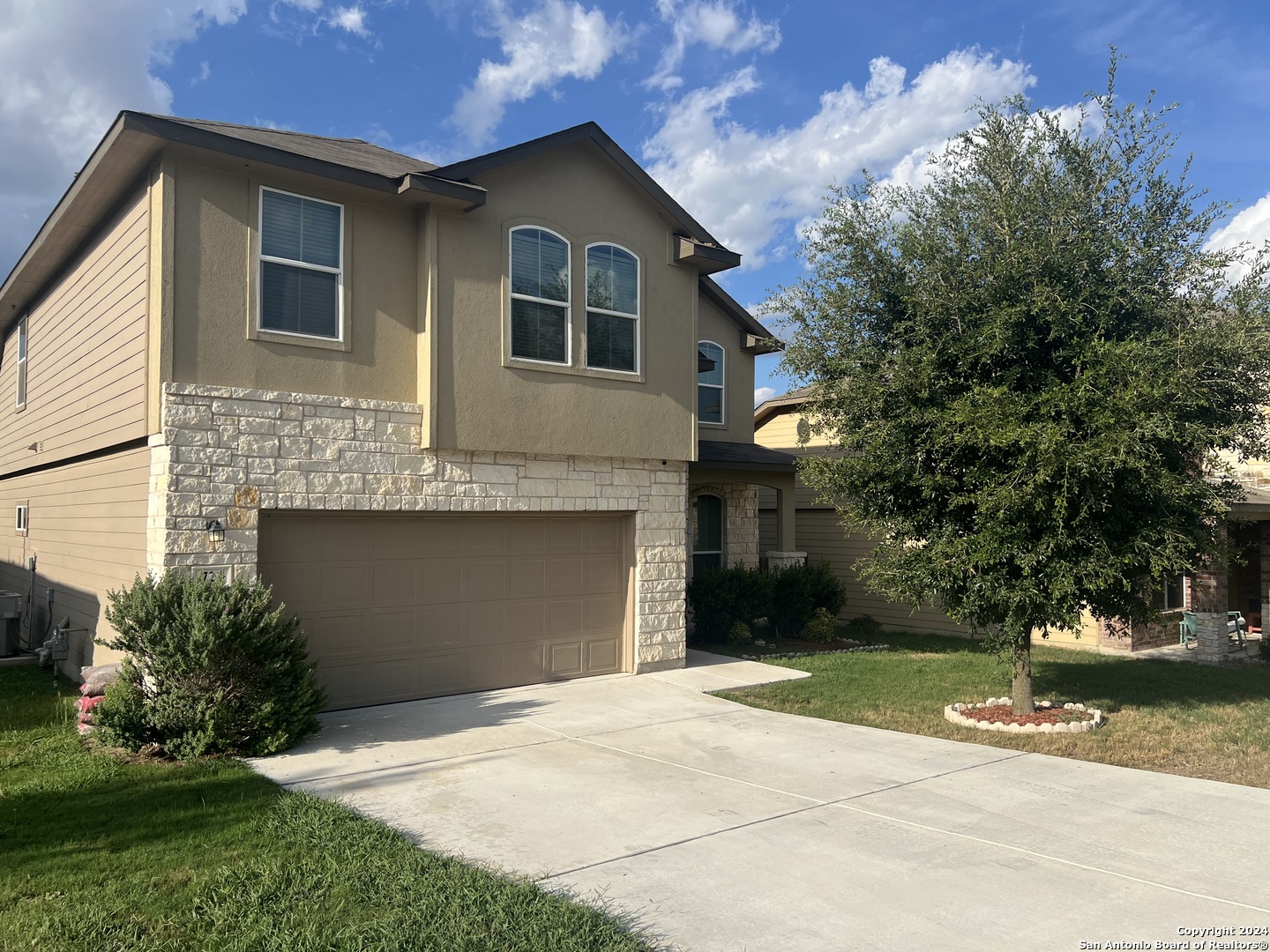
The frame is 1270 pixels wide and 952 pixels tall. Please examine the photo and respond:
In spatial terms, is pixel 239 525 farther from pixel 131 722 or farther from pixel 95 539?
pixel 95 539

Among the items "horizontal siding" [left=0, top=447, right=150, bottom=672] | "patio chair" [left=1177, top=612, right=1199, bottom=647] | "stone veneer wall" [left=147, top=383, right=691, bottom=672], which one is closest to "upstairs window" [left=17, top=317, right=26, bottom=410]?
"horizontal siding" [left=0, top=447, right=150, bottom=672]

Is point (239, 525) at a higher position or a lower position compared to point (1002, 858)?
higher

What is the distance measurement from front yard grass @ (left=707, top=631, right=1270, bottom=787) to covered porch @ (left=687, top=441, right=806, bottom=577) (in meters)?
2.08

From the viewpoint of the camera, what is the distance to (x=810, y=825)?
5.97 meters

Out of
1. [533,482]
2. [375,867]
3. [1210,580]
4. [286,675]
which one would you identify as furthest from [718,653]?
[375,867]

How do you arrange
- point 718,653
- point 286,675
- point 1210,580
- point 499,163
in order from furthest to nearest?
point 1210,580 < point 718,653 < point 499,163 < point 286,675

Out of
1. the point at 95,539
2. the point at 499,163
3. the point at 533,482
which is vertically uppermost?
the point at 499,163

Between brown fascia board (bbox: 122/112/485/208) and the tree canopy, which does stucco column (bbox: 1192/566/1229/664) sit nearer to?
the tree canopy

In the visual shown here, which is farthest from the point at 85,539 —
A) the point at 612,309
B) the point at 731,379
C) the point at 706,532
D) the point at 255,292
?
the point at 731,379

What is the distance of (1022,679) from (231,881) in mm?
7776

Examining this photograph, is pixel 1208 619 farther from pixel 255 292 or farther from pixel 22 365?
pixel 22 365

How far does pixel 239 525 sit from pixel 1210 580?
14809mm

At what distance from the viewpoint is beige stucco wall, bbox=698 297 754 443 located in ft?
53.3

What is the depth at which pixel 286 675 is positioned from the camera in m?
7.94
